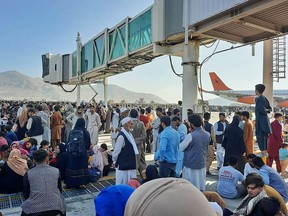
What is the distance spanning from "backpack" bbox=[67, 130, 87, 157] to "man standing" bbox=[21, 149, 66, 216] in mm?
2081

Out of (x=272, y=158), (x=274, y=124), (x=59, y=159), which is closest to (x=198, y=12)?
(x=274, y=124)

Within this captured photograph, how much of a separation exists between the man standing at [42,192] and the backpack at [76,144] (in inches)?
81.9

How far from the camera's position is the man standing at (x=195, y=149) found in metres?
4.59

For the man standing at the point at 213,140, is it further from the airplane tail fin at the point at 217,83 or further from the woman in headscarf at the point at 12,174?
the airplane tail fin at the point at 217,83

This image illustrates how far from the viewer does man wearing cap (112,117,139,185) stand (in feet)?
15.3

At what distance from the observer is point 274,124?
6777 millimetres

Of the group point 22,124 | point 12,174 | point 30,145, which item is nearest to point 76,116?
point 22,124

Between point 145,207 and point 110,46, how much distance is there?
→ 38.9 feet

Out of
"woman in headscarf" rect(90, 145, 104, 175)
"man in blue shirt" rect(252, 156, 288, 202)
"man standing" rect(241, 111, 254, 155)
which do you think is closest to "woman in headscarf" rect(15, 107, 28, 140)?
"woman in headscarf" rect(90, 145, 104, 175)

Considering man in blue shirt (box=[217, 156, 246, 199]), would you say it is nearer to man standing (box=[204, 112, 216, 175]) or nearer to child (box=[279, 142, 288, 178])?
man standing (box=[204, 112, 216, 175])

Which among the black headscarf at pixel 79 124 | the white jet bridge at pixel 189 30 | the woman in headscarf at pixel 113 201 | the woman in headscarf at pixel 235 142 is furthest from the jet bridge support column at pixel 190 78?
the woman in headscarf at pixel 113 201

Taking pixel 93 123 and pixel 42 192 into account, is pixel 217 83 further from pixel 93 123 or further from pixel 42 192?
pixel 42 192

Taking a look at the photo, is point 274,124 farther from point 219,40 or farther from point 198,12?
point 198,12

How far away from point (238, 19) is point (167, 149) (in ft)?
10.6
